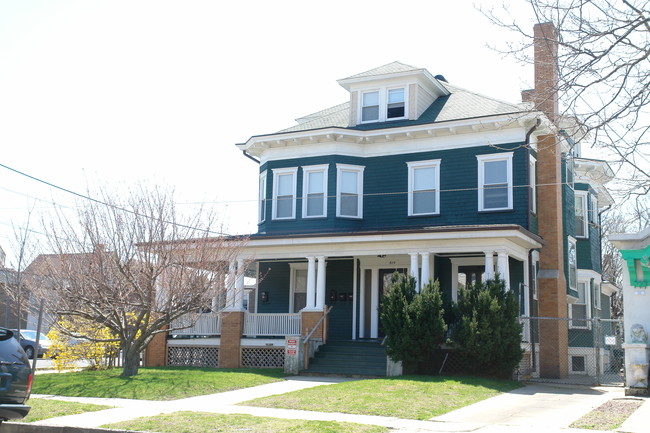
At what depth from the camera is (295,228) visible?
24797mm

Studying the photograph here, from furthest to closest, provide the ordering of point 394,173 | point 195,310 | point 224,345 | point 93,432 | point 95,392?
1. point 394,173
2. point 224,345
3. point 195,310
4. point 95,392
5. point 93,432

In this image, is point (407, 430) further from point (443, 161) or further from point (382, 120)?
point (382, 120)

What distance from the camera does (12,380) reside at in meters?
9.77

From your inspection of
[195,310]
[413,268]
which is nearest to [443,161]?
[413,268]

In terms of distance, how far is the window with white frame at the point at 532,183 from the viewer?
22.5 meters

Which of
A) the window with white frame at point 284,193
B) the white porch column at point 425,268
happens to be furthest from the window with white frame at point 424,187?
the window with white frame at point 284,193

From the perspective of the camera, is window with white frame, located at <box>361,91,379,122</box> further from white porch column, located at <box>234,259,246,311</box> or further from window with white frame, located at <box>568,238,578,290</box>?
window with white frame, located at <box>568,238,578,290</box>

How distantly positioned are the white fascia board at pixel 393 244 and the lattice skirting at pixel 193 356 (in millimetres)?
3392

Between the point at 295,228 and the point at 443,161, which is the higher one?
the point at 443,161

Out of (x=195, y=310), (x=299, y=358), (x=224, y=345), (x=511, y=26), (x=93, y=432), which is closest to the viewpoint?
(x=511, y=26)

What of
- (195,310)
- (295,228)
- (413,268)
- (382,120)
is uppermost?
(382,120)

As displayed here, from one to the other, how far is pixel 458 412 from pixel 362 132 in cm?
1318

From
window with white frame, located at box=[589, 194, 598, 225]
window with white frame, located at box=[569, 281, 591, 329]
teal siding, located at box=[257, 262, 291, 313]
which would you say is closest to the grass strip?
window with white frame, located at box=[569, 281, 591, 329]

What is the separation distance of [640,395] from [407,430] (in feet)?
24.8
